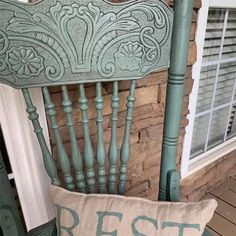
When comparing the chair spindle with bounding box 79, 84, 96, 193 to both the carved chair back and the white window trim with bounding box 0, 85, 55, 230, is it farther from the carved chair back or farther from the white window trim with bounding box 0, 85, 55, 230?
the white window trim with bounding box 0, 85, 55, 230

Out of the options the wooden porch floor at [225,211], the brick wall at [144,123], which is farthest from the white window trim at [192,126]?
the wooden porch floor at [225,211]

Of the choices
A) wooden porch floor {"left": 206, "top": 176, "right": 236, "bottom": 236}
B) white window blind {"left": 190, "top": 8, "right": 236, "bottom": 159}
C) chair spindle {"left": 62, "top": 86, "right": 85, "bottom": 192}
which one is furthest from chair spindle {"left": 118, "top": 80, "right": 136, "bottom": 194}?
wooden porch floor {"left": 206, "top": 176, "right": 236, "bottom": 236}

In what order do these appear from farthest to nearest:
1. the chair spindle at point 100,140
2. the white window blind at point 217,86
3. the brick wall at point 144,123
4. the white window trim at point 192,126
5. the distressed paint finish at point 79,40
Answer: the white window blind at point 217,86 → the white window trim at point 192,126 → the brick wall at point 144,123 → the chair spindle at point 100,140 → the distressed paint finish at point 79,40

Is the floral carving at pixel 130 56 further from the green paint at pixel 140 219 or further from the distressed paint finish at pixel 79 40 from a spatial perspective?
the green paint at pixel 140 219

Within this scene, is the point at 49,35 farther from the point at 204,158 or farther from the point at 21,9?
the point at 204,158

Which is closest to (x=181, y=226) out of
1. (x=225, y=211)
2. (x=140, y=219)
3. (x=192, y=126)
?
(x=140, y=219)

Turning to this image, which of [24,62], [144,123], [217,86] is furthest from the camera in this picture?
[217,86]

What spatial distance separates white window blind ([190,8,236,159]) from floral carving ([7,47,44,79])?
90 centimetres

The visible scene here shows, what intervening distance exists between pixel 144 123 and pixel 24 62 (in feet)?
2.01

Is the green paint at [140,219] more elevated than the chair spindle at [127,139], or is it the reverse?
the chair spindle at [127,139]

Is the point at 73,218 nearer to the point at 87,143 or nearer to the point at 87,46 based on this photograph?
the point at 87,143

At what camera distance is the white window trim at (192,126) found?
3.32 feet

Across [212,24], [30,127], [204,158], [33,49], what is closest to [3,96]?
[30,127]

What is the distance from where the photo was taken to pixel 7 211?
0.56 meters
